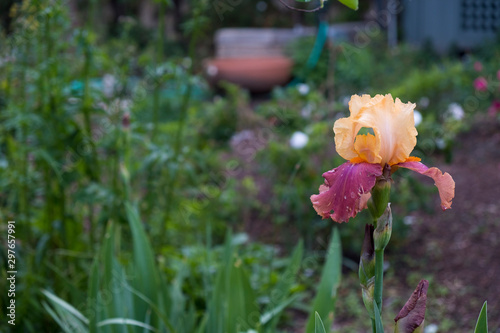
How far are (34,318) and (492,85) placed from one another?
12.8ft

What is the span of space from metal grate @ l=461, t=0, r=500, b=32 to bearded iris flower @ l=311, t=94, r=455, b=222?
781 centimetres

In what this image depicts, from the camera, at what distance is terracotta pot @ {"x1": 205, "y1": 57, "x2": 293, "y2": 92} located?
7.38 m

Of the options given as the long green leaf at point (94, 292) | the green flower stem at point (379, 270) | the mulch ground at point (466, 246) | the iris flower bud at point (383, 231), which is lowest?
the mulch ground at point (466, 246)

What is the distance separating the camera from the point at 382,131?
731 mm

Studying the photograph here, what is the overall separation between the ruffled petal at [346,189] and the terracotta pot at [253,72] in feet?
21.7

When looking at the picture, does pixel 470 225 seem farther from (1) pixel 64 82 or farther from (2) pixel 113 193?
(1) pixel 64 82

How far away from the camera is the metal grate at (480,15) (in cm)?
761

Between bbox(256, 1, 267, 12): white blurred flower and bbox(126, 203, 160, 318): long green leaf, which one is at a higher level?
bbox(256, 1, 267, 12): white blurred flower

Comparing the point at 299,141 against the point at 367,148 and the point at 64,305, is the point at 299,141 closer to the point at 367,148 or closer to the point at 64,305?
the point at 64,305

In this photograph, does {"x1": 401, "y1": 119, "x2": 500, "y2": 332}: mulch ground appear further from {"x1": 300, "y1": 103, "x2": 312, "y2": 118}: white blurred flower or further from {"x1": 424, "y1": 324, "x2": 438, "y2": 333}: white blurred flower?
{"x1": 300, "y1": 103, "x2": 312, "y2": 118}: white blurred flower

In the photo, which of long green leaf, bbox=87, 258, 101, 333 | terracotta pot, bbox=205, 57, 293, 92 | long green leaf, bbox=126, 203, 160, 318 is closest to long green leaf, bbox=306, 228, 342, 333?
long green leaf, bbox=126, 203, 160, 318

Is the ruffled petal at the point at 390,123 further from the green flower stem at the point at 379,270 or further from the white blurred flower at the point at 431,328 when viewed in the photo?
the white blurred flower at the point at 431,328

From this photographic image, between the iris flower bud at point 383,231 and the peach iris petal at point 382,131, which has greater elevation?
the peach iris petal at point 382,131

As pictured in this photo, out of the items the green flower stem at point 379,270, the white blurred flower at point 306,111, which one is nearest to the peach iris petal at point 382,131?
the green flower stem at point 379,270
